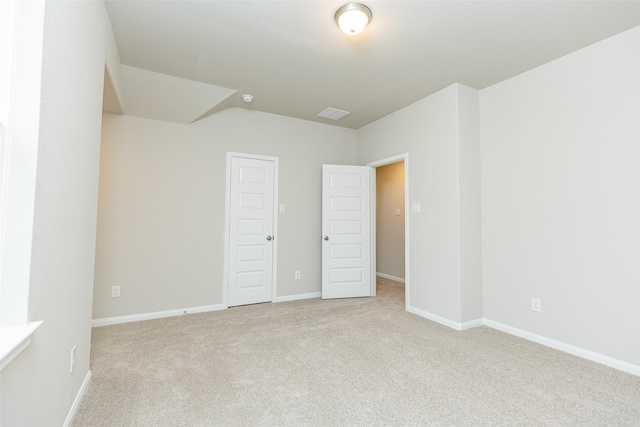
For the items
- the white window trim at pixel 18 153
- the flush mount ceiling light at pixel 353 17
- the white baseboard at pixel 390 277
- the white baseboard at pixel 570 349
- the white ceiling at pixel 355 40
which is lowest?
the white baseboard at pixel 570 349

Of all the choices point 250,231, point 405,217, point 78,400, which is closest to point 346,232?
point 405,217

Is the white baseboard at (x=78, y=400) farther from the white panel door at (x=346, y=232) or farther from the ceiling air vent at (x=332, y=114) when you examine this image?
the ceiling air vent at (x=332, y=114)

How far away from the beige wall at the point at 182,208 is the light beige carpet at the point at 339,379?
1.82ft

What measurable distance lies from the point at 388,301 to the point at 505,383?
7.23 feet

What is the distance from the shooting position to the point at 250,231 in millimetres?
4090

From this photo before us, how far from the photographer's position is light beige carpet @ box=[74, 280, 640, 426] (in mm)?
1738

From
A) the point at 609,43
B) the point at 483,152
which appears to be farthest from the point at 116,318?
the point at 609,43

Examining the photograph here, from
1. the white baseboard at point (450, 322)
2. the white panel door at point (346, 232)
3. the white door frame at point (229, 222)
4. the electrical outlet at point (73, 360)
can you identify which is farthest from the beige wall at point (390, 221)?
the electrical outlet at point (73, 360)

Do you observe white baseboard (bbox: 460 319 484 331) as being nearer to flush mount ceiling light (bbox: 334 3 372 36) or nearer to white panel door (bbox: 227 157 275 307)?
white panel door (bbox: 227 157 275 307)

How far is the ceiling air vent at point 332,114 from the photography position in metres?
4.13

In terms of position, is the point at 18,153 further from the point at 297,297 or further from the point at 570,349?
the point at 570,349

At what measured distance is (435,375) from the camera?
2199 millimetres

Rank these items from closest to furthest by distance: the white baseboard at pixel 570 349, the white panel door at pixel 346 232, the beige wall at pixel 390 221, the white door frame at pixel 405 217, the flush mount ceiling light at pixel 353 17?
the flush mount ceiling light at pixel 353 17
the white baseboard at pixel 570 349
the white door frame at pixel 405 217
the white panel door at pixel 346 232
the beige wall at pixel 390 221

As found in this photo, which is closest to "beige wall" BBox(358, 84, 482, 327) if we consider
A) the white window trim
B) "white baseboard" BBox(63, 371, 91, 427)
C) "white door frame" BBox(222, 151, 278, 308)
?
"white door frame" BBox(222, 151, 278, 308)
